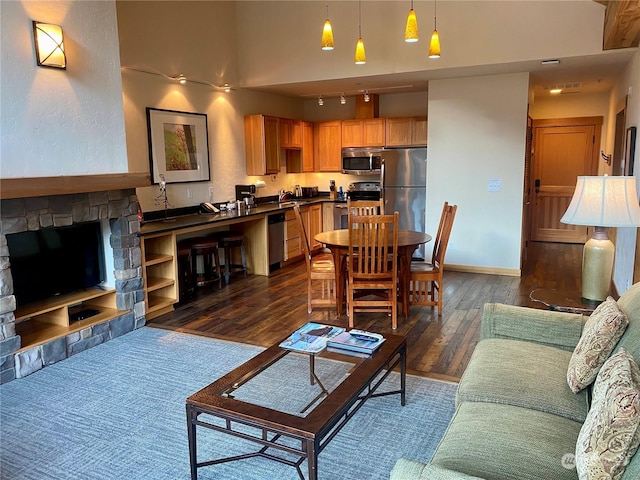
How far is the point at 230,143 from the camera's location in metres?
6.70

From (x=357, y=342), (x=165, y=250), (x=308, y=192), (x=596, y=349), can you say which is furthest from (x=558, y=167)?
(x=596, y=349)

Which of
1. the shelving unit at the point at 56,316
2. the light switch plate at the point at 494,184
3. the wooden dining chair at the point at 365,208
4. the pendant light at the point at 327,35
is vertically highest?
the pendant light at the point at 327,35

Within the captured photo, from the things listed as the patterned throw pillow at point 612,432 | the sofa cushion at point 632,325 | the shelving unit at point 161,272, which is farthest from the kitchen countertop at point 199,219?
the patterned throw pillow at point 612,432

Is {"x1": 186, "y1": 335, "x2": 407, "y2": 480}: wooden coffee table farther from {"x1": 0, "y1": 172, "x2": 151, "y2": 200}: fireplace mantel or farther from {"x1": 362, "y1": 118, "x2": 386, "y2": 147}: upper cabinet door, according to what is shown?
{"x1": 362, "y1": 118, "x2": 386, "y2": 147}: upper cabinet door

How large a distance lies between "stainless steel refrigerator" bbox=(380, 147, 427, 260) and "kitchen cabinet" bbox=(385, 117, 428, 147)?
0.38 m

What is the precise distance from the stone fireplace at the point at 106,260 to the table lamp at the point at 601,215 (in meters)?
3.52

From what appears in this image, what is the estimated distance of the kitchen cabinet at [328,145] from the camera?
798cm

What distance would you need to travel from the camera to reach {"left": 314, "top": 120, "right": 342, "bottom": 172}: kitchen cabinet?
7.98 meters

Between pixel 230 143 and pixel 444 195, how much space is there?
9.95ft

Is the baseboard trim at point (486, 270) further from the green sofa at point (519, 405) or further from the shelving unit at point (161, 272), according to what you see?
the green sofa at point (519, 405)

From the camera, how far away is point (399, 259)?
4488 millimetres

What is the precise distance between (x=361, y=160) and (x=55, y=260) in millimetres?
4911

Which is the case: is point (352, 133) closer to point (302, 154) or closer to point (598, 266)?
point (302, 154)

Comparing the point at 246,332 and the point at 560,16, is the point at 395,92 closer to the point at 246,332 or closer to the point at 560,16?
the point at 560,16
